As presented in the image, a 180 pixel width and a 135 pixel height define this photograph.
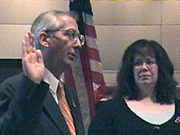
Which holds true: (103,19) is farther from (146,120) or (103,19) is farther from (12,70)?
(146,120)

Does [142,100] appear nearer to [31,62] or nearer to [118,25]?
[31,62]

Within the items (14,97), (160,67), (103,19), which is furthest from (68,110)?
(103,19)

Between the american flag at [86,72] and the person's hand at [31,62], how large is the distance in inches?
88.0

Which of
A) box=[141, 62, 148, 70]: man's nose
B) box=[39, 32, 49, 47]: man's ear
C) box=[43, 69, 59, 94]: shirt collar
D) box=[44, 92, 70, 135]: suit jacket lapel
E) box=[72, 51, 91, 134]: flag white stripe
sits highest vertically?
box=[39, 32, 49, 47]: man's ear

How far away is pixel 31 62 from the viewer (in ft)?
4.85

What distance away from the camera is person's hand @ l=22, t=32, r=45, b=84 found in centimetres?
145

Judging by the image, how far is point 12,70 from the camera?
4.54 meters

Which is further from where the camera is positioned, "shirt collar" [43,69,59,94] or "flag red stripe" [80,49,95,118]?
"flag red stripe" [80,49,95,118]

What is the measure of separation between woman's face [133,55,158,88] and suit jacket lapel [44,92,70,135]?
1.08 metres

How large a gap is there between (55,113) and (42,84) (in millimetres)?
305

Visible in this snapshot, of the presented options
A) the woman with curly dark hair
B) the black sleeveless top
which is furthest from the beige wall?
the black sleeveless top

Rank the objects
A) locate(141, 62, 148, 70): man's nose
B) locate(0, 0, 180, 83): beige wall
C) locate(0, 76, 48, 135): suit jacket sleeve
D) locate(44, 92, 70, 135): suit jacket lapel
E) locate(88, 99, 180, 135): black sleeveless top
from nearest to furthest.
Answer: locate(0, 76, 48, 135): suit jacket sleeve
locate(44, 92, 70, 135): suit jacket lapel
locate(88, 99, 180, 135): black sleeveless top
locate(141, 62, 148, 70): man's nose
locate(0, 0, 180, 83): beige wall

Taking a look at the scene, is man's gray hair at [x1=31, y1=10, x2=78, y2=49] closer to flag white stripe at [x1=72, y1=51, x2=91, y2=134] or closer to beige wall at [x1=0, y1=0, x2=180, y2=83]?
flag white stripe at [x1=72, y1=51, x2=91, y2=134]

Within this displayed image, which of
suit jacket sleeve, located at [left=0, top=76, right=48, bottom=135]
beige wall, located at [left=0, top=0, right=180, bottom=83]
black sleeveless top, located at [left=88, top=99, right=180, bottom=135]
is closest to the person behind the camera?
suit jacket sleeve, located at [left=0, top=76, right=48, bottom=135]
